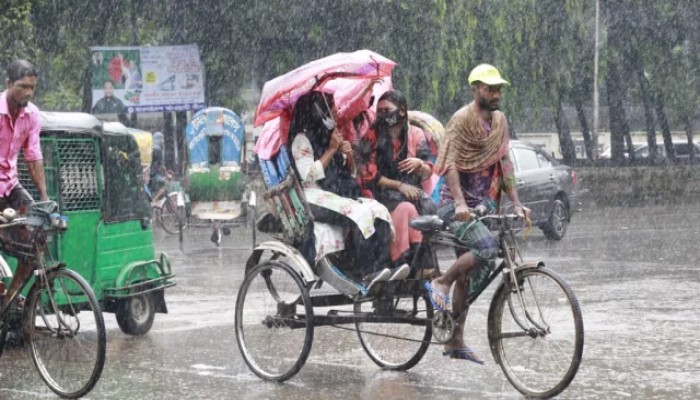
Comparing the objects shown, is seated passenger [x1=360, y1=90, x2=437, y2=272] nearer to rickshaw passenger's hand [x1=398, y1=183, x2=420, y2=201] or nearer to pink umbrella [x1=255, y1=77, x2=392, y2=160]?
rickshaw passenger's hand [x1=398, y1=183, x2=420, y2=201]

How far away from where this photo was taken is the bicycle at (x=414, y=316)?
6.78m

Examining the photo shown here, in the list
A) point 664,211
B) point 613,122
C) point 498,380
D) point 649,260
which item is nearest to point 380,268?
point 498,380

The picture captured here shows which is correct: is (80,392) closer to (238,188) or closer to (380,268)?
(380,268)

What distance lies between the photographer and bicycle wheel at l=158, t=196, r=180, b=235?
22612 mm

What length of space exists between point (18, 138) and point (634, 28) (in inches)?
1288

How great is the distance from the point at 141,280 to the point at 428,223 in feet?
10.7

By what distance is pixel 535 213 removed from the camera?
19438mm

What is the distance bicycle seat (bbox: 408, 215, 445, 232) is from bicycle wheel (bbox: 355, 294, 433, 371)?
49cm

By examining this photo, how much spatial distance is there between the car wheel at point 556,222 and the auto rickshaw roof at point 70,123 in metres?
11.6

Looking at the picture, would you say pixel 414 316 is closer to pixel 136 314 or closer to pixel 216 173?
pixel 136 314

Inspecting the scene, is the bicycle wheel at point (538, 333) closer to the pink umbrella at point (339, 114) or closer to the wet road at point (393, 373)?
the wet road at point (393, 373)

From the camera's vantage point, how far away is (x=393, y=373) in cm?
785

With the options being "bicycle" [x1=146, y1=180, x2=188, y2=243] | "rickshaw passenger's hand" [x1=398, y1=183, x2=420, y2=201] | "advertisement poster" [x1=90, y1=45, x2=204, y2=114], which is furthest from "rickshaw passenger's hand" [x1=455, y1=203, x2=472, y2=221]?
"advertisement poster" [x1=90, y1=45, x2=204, y2=114]

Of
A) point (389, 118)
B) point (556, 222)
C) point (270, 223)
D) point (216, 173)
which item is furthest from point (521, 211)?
point (216, 173)
